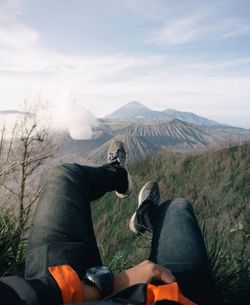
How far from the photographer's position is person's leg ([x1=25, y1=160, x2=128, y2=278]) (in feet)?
6.14

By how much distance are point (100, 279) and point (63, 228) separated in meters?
0.34

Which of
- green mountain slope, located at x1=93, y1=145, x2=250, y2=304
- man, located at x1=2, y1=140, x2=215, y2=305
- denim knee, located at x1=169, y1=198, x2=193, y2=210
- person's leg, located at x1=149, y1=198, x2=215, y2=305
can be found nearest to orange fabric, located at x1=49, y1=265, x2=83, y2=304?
man, located at x1=2, y1=140, x2=215, y2=305

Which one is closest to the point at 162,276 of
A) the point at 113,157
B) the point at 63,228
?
the point at 63,228

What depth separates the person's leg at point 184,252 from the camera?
1.94 meters

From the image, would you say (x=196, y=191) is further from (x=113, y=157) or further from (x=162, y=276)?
(x=162, y=276)

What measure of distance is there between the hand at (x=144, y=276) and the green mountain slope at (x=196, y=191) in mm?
3684

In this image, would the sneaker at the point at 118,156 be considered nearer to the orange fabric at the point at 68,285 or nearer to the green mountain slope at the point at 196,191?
the orange fabric at the point at 68,285

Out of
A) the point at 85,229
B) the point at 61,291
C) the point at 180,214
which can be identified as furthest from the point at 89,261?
the point at 180,214

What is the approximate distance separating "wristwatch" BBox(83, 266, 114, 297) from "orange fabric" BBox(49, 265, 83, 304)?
0.12 m

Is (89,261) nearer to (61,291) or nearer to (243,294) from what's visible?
(61,291)

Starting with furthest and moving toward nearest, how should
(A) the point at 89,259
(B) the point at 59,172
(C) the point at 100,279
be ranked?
(B) the point at 59,172 < (A) the point at 89,259 < (C) the point at 100,279

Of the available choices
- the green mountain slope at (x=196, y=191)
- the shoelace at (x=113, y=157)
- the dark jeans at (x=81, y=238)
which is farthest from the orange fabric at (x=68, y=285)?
the green mountain slope at (x=196, y=191)

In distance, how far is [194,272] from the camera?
1964mm

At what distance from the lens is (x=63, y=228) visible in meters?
1.95
